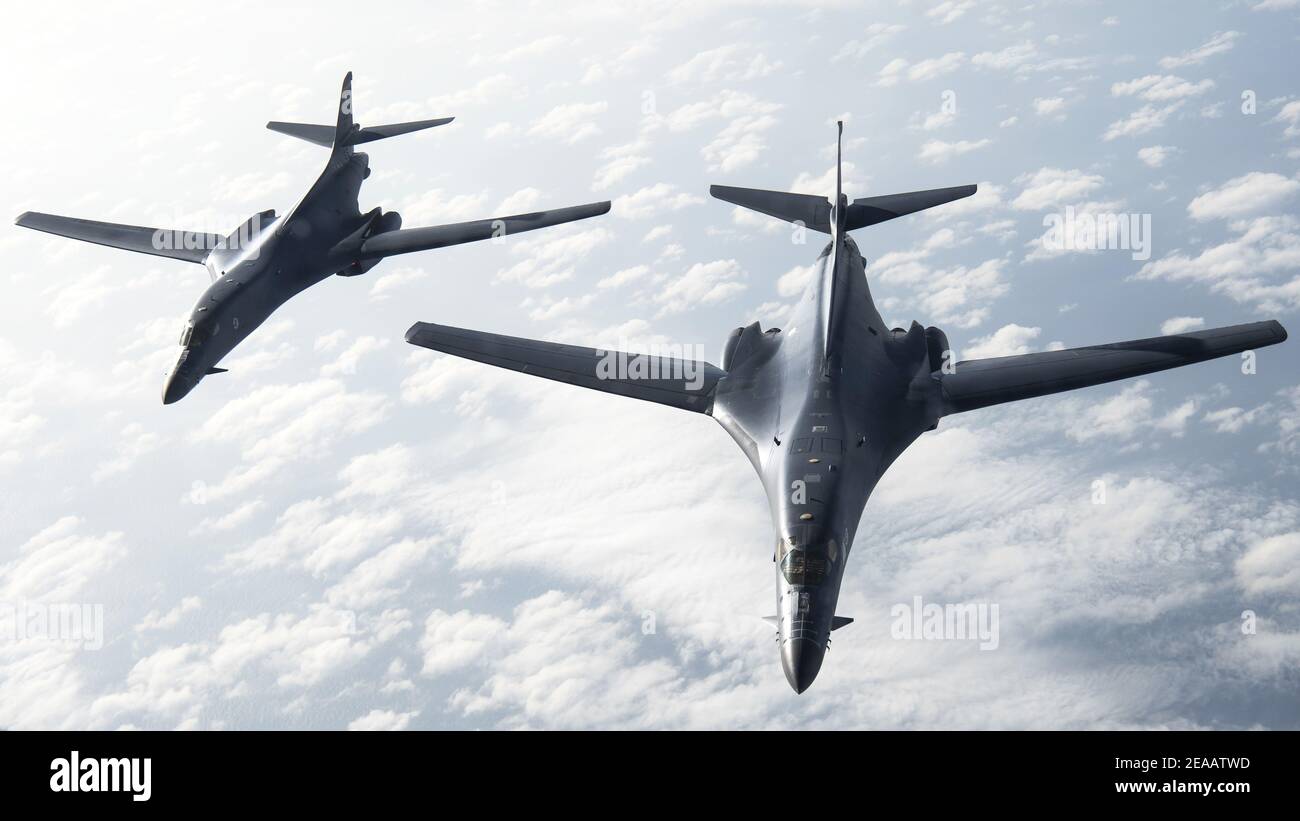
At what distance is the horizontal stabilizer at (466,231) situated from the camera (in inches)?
1663

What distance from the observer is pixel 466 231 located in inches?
1702

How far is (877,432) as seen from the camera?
33.9 m

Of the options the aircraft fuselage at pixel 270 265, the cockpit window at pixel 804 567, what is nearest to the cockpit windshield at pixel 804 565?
the cockpit window at pixel 804 567

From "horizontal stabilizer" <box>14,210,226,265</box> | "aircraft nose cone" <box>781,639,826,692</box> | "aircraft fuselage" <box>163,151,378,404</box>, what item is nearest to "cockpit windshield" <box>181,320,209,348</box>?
"aircraft fuselage" <box>163,151,378,404</box>

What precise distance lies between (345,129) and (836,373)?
23737 mm

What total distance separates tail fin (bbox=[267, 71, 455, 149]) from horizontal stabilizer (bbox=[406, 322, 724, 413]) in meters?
12.1

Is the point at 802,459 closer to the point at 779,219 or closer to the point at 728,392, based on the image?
the point at 728,392

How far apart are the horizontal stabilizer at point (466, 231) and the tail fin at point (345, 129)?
4458 millimetres

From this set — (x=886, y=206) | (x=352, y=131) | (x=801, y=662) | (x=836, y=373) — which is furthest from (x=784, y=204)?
(x=801, y=662)

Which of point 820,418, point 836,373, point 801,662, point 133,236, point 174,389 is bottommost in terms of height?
point 801,662

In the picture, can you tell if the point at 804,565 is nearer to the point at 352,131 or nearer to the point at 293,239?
the point at 293,239

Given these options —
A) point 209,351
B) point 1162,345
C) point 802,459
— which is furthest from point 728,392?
point 209,351

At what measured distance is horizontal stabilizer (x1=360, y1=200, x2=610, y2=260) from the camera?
139 ft

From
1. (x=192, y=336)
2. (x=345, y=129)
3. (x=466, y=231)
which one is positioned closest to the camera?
(x=192, y=336)
